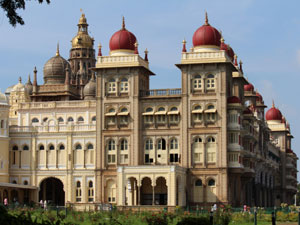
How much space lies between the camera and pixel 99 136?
254ft

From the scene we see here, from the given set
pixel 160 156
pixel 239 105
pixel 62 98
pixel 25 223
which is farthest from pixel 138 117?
pixel 25 223

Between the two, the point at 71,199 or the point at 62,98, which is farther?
the point at 62,98

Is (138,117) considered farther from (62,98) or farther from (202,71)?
(62,98)

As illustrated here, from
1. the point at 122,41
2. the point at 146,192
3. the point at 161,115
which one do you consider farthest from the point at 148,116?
the point at 122,41

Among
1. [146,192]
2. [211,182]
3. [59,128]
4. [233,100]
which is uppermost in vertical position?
[233,100]

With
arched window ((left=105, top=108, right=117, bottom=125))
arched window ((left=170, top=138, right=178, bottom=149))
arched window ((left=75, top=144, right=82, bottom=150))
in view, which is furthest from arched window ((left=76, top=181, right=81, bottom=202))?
arched window ((left=170, top=138, right=178, bottom=149))

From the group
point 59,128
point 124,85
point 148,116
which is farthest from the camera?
point 59,128

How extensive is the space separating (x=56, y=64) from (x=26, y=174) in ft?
79.0

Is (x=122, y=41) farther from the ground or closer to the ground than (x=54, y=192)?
farther from the ground

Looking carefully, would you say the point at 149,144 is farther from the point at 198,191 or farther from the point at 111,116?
the point at 198,191

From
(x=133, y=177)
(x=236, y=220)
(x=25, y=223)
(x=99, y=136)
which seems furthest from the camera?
(x=99, y=136)

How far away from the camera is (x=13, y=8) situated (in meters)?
23.3

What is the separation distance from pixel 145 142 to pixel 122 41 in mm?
11832

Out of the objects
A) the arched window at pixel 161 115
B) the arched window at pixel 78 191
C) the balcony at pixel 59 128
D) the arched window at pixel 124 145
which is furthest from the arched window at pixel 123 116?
the arched window at pixel 78 191
